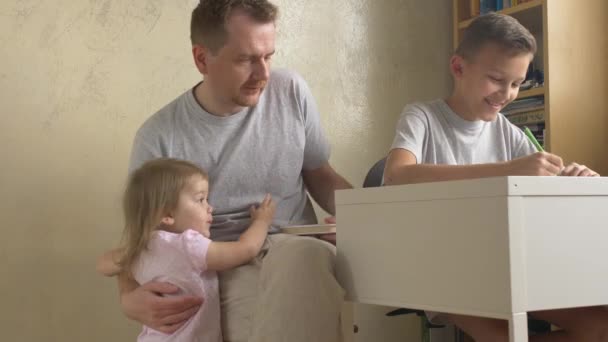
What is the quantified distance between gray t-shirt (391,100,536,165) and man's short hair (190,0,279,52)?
418 mm

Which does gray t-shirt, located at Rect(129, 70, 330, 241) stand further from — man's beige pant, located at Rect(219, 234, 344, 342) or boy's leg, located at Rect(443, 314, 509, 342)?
boy's leg, located at Rect(443, 314, 509, 342)

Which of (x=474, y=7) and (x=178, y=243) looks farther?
(x=474, y=7)

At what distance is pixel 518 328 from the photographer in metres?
1.11

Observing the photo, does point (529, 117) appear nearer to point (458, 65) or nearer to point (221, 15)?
point (458, 65)

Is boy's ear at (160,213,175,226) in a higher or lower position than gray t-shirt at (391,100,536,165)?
lower

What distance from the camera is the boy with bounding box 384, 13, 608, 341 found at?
5.23 ft

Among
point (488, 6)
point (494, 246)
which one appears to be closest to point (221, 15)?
point (494, 246)

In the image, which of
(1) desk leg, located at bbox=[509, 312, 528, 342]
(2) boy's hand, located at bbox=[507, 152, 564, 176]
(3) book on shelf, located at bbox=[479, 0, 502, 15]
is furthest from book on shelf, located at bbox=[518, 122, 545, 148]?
(1) desk leg, located at bbox=[509, 312, 528, 342]

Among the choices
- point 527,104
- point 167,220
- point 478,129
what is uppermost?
point 527,104

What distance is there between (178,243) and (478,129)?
757mm

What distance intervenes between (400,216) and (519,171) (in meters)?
0.25

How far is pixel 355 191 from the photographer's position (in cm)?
142

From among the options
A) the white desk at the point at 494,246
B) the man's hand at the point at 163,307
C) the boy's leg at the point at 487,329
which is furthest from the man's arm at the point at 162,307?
the boy's leg at the point at 487,329

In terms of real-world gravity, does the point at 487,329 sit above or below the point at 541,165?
below
